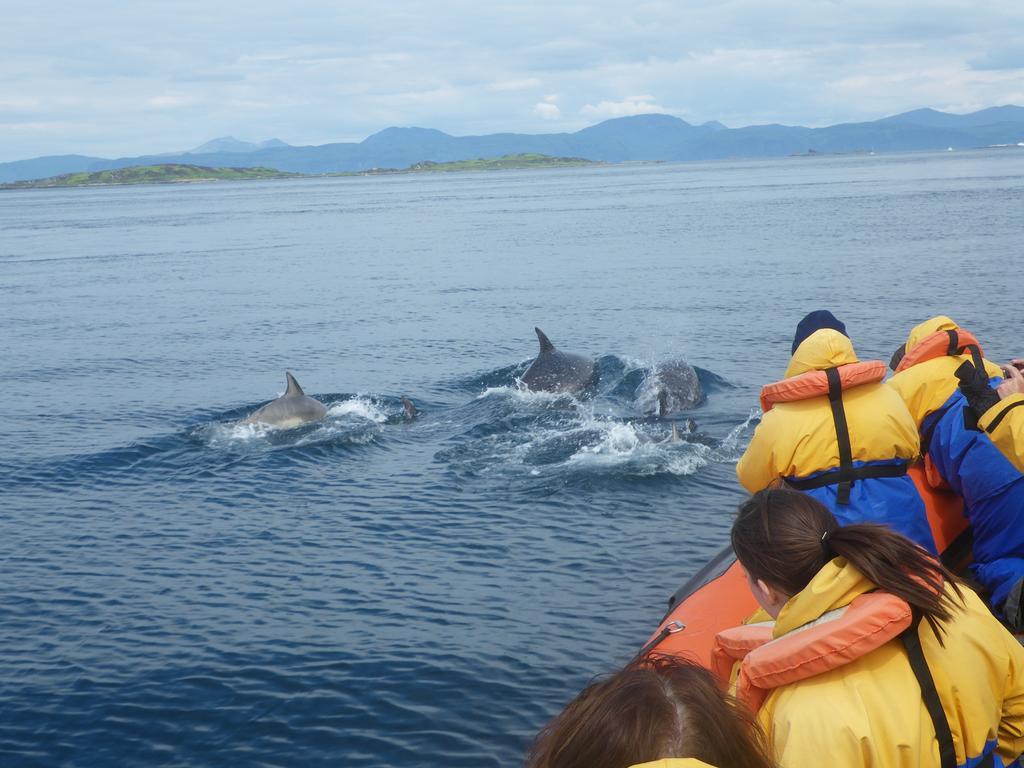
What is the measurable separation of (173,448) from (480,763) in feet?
38.7

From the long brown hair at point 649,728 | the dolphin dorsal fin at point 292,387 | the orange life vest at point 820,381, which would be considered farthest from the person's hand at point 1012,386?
the dolphin dorsal fin at point 292,387

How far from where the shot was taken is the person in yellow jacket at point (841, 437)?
657 cm

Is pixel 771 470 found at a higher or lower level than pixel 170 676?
higher

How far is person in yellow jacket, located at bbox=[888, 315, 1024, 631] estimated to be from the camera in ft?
23.1

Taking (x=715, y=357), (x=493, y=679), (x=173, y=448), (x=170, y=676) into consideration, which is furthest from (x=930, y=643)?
(x=715, y=357)

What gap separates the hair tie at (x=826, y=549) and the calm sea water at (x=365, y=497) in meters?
5.11

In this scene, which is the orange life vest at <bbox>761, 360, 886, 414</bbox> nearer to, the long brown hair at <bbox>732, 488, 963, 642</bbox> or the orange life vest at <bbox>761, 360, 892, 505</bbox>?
the orange life vest at <bbox>761, 360, 892, 505</bbox>

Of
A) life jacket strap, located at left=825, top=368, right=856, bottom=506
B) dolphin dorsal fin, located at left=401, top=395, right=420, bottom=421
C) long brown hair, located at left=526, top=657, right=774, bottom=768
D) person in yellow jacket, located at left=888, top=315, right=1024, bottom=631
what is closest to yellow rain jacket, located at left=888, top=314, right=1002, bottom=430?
person in yellow jacket, located at left=888, top=315, right=1024, bottom=631

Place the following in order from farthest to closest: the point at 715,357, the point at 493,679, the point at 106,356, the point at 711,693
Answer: the point at 106,356
the point at 715,357
the point at 493,679
the point at 711,693

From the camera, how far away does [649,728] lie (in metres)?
2.68

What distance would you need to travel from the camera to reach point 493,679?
1004 cm

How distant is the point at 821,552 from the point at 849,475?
7.63ft

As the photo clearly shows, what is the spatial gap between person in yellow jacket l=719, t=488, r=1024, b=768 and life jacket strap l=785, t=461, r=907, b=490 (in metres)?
2.12

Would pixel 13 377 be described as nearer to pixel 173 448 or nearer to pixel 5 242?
pixel 173 448
